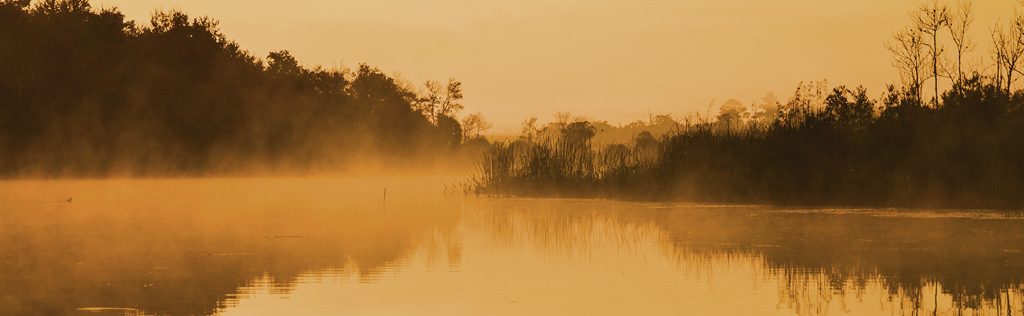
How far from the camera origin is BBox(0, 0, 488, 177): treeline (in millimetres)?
41562

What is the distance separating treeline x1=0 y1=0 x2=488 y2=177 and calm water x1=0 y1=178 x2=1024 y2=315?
24.2 meters

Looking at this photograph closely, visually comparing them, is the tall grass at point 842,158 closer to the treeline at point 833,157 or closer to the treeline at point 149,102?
the treeline at point 833,157

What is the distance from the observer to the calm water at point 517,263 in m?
8.55

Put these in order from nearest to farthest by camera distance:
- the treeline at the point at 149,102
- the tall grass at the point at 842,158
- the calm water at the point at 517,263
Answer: the calm water at the point at 517,263
the tall grass at the point at 842,158
the treeline at the point at 149,102

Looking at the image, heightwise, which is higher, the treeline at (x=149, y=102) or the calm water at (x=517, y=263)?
the treeline at (x=149, y=102)

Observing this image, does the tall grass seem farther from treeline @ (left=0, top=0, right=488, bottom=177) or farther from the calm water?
treeline @ (left=0, top=0, right=488, bottom=177)

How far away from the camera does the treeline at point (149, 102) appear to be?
1636 inches

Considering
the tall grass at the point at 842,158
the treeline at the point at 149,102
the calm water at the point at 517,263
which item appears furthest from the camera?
the treeline at the point at 149,102

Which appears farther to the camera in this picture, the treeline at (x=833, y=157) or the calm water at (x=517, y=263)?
the treeline at (x=833, y=157)

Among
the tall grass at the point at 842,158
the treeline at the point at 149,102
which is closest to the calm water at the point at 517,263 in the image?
the tall grass at the point at 842,158

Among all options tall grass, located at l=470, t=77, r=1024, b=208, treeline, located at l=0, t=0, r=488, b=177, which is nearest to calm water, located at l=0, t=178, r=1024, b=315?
tall grass, located at l=470, t=77, r=1024, b=208

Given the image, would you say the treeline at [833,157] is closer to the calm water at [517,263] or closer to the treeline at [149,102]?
A: the calm water at [517,263]

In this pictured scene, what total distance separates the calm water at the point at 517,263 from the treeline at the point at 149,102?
2419cm

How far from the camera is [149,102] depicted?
44.8 metres
